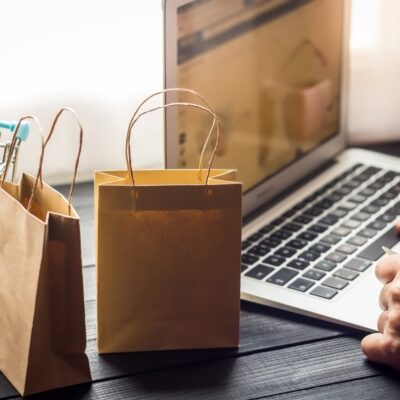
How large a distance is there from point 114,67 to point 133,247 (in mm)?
488

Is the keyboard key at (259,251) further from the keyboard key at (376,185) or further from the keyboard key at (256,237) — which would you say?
the keyboard key at (376,185)

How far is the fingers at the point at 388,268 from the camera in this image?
836mm

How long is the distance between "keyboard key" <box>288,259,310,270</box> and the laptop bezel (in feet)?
0.45

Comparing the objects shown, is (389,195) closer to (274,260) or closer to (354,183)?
(354,183)

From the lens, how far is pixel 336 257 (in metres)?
1.01

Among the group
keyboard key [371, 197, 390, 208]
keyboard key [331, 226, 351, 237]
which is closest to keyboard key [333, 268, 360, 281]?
keyboard key [331, 226, 351, 237]

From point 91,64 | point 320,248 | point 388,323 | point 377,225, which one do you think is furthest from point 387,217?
point 91,64

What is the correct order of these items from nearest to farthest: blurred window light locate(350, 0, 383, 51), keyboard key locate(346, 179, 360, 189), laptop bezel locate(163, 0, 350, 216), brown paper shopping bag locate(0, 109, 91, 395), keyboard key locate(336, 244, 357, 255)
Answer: brown paper shopping bag locate(0, 109, 91, 395), laptop bezel locate(163, 0, 350, 216), keyboard key locate(336, 244, 357, 255), keyboard key locate(346, 179, 360, 189), blurred window light locate(350, 0, 383, 51)

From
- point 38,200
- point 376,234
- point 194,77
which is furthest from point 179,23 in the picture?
point 376,234

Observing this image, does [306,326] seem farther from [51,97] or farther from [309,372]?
[51,97]

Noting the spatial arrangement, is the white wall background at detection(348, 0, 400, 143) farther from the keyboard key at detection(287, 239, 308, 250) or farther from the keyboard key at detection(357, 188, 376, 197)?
the keyboard key at detection(287, 239, 308, 250)

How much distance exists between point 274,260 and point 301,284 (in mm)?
62

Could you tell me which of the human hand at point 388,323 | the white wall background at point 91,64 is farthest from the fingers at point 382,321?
the white wall background at point 91,64

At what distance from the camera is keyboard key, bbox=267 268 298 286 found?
37.7 inches
